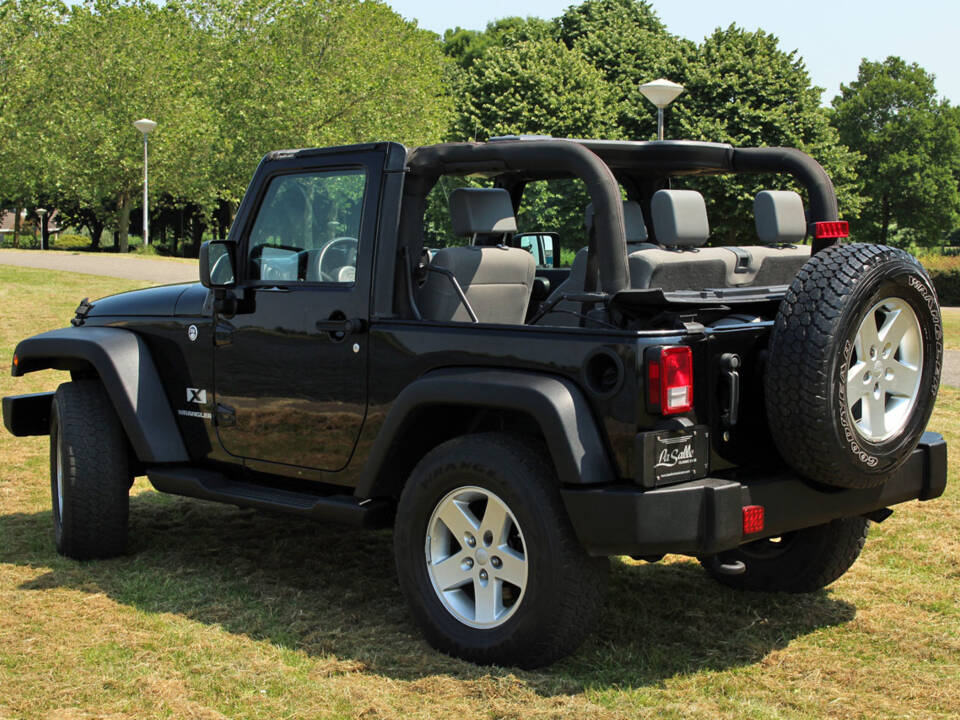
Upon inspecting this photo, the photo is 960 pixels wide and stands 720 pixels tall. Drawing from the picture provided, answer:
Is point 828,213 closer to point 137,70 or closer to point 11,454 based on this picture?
point 11,454

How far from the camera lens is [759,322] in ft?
13.8

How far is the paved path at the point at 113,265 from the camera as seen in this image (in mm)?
27652

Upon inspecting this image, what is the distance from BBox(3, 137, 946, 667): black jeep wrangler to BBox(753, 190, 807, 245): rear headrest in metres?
0.01

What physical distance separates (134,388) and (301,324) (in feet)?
3.56

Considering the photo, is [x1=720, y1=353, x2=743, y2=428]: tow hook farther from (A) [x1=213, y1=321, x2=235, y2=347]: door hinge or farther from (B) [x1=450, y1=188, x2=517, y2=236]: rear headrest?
(A) [x1=213, y1=321, x2=235, y2=347]: door hinge

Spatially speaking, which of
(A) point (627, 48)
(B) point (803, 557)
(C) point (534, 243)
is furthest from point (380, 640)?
(A) point (627, 48)

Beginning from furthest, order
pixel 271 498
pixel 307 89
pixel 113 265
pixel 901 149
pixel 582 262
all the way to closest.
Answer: pixel 901 149, pixel 307 89, pixel 113 265, pixel 271 498, pixel 582 262

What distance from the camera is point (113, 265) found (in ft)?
103

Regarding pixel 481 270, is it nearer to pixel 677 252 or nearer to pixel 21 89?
pixel 677 252

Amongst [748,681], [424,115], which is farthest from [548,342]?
[424,115]

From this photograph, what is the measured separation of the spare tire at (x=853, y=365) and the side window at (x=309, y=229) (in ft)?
6.03

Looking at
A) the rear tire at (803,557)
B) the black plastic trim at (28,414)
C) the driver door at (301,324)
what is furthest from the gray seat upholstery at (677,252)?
the black plastic trim at (28,414)

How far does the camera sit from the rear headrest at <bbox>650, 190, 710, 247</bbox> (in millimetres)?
4488

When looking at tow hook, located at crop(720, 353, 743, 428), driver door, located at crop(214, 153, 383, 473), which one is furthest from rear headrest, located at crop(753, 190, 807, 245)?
driver door, located at crop(214, 153, 383, 473)
